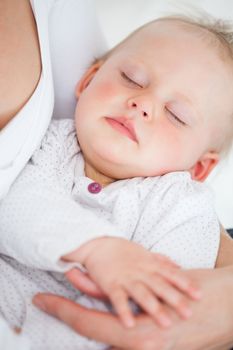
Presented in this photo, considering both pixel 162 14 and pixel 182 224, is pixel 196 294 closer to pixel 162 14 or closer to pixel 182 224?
pixel 182 224

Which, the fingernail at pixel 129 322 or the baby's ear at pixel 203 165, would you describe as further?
the baby's ear at pixel 203 165

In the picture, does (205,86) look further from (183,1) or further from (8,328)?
(8,328)

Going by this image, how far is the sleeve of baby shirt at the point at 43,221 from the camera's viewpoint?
784 millimetres

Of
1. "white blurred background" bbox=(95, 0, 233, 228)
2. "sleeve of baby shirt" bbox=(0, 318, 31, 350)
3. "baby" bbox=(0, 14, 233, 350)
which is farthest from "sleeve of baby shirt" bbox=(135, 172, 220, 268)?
"white blurred background" bbox=(95, 0, 233, 228)

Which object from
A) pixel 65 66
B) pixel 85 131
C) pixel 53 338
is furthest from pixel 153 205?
pixel 65 66

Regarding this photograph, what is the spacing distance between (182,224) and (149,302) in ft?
1.09

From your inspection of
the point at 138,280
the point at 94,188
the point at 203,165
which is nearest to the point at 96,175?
the point at 94,188

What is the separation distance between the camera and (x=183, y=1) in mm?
1603

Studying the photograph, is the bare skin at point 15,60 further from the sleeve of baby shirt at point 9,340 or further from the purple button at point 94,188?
the sleeve of baby shirt at point 9,340

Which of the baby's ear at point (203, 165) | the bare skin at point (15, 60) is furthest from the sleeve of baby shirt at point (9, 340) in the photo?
the baby's ear at point (203, 165)

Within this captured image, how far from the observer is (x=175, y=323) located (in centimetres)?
73

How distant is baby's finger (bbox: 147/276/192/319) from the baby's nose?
0.46 metres

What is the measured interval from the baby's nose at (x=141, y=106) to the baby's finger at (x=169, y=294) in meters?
0.46

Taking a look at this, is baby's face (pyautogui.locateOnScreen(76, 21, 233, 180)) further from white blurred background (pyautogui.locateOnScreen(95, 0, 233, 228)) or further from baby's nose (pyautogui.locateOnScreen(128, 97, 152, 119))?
white blurred background (pyautogui.locateOnScreen(95, 0, 233, 228))
